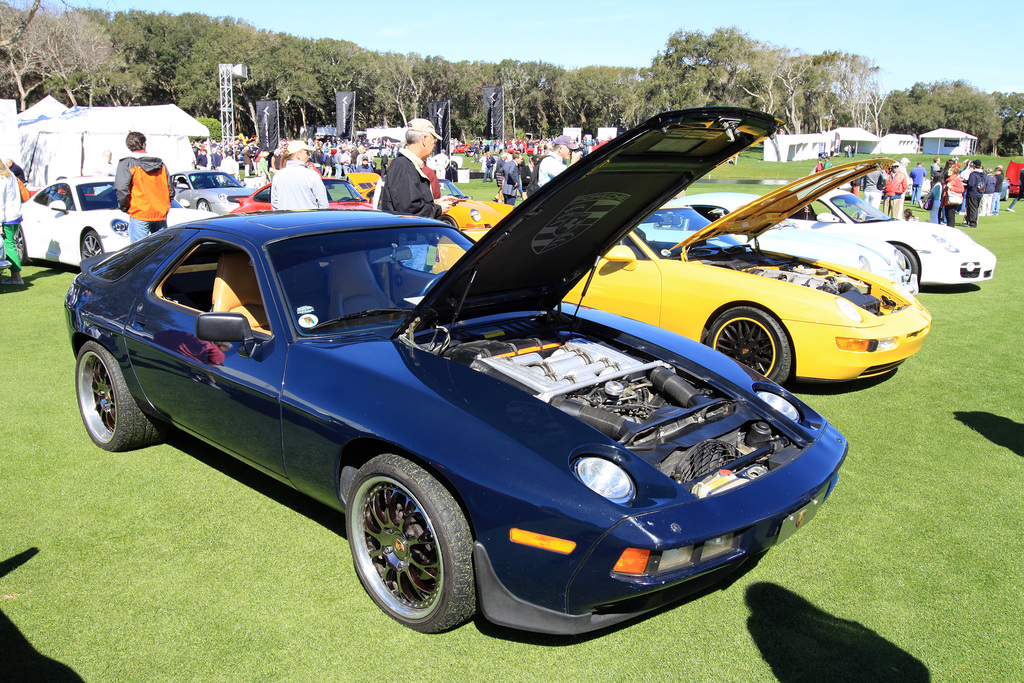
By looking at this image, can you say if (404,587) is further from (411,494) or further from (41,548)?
(41,548)

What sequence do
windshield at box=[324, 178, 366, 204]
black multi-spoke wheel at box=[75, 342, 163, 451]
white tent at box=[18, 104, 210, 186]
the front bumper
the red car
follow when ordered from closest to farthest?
1. the front bumper
2. black multi-spoke wheel at box=[75, 342, 163, 451]
3. the red car
4. windshield at box=[324, 178, 366, 204]
5. white tent at box=[18, 104, 210, 186]

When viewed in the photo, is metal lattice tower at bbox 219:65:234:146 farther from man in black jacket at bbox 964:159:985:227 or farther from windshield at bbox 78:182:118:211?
man in black jacket at bbox 964:159:985:227

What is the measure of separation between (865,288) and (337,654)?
209 inches

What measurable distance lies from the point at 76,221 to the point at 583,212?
9085 mm

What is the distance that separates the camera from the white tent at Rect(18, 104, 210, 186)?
71.3 ft

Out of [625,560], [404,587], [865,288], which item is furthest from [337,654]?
[865,288]

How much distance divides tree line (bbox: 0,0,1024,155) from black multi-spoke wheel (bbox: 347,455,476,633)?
60443 millimetres

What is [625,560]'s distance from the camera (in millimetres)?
2146

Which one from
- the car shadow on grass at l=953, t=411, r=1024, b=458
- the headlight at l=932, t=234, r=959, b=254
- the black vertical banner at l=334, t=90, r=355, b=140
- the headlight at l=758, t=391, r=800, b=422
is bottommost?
the car shadow on grass at l=953, t=411, r=1024, b=458

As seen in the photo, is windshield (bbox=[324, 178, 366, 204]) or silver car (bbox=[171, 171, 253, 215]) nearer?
windshield (bbox=[324, 178, 366, 204])

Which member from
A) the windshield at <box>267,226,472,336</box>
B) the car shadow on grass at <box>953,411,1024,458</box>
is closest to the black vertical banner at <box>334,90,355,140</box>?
the windshield at <box>267,226,472,336</box>

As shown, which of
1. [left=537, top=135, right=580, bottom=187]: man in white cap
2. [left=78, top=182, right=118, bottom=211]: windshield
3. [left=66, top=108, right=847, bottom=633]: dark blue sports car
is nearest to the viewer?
[left=66, top=108, right=847, bottom=633]: dark blue sports car

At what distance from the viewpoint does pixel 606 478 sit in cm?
234

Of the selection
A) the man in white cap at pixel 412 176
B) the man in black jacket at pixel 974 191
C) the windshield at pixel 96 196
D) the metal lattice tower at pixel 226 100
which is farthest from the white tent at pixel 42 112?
the man in black jacket at pixel 974 191
